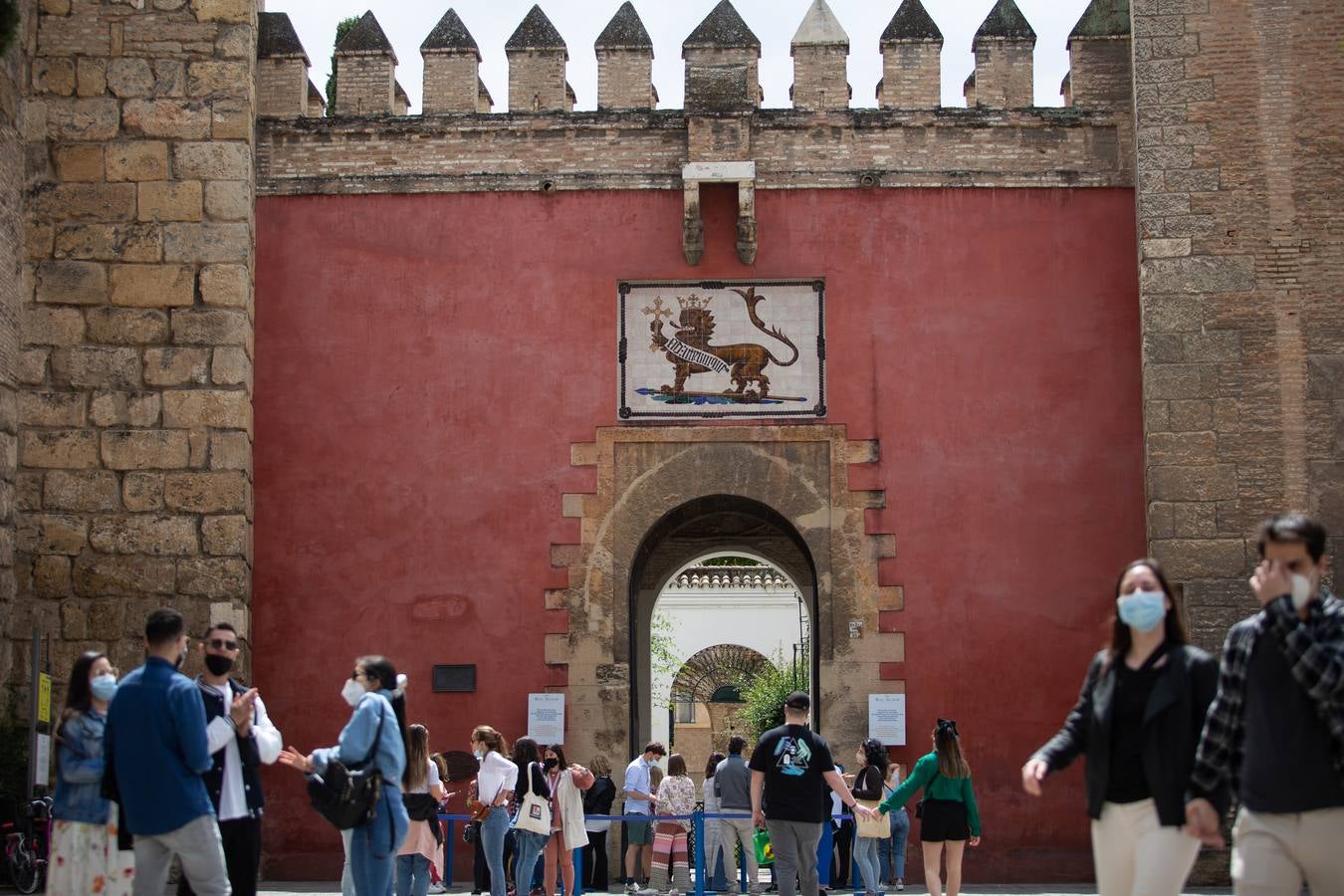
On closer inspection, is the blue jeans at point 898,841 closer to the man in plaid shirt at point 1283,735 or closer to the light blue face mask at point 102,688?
the light blue face mask at point 102,688

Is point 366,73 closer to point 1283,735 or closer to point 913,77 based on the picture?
point 913,77

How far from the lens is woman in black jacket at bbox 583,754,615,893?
12.8 metres

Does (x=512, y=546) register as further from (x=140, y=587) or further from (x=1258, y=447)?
(x=1258, y=447)

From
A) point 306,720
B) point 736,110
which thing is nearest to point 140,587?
point 306,720

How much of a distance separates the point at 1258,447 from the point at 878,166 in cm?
340

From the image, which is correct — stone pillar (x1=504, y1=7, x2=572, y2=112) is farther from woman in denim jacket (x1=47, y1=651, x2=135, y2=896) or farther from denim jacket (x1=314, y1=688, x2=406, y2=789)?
woman in denim jacket (x1=47, y1=651, x2=135, y2=896)

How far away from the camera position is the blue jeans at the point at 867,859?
35.4ft

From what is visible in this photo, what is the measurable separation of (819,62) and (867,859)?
6.06m

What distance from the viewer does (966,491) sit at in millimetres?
13336

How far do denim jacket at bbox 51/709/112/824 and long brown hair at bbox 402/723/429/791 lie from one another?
2.47 m

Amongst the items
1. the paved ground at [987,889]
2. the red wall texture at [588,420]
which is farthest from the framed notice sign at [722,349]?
the paved ground at [987,889]

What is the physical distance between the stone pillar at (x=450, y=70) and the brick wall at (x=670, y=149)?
18cm

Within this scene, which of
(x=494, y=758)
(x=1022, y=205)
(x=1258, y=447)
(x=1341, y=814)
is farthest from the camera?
(x=1022, y=205)

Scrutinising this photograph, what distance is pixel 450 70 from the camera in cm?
1396
